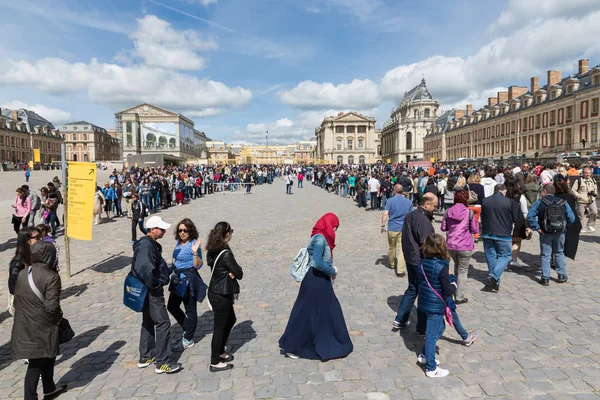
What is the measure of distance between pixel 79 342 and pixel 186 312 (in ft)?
4.94

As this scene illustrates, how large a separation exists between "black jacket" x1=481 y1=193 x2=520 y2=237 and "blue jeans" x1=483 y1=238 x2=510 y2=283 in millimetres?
144

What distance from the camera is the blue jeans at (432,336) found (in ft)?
12.8

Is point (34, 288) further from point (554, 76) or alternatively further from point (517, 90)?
point (517, 90)

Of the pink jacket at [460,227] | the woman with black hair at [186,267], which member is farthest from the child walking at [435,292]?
the woman with black hair at [186,267]

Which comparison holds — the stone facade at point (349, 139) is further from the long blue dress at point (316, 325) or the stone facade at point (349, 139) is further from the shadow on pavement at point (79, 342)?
the long blue dress at point (316, 325)

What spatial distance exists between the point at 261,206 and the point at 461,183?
37.7 feet

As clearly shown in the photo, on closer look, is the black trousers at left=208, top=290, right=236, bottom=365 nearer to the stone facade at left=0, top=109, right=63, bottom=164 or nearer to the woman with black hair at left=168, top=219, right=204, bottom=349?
the woman with black hair at left=168, top=219, right=204, bottom=349

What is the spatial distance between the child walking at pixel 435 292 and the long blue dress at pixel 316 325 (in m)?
0.88

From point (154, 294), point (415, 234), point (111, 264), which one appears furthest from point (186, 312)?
point (111, 264)

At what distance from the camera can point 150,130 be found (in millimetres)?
89750

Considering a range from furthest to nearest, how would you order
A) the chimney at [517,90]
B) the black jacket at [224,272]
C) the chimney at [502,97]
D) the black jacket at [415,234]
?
the chimney at [502,97], the chimney at [517,90], the black jacket at [415,234], the black jacket at [224,272]

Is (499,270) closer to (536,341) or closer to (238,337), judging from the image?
(536,341)

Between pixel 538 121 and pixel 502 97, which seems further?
pixel 502 97

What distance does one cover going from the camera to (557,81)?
4609 cm
